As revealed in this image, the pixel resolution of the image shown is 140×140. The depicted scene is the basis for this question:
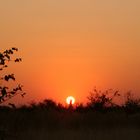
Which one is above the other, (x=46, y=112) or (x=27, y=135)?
(x=46, y=112)

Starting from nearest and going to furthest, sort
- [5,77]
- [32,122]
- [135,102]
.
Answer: [5,77]
[32,122]
[135,102]

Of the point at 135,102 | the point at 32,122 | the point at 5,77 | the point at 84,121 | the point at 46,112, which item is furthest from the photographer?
the point at 135,102

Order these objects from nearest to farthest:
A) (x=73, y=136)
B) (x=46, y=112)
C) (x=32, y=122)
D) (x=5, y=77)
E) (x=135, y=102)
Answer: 1. (x=5, y=77)
2. (x=73, y=136)
3. (x=32, y=122)
4. (x=46, y=112)
5. (x=135, y=102)

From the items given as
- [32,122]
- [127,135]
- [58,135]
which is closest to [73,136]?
[58,135]

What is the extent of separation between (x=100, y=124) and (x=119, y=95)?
21326 mm

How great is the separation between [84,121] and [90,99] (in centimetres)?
1896

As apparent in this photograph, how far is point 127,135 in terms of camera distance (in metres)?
23.9

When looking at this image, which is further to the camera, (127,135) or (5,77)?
(127,135)

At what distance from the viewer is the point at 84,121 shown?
32219 mm

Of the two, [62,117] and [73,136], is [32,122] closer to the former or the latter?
[62,117]

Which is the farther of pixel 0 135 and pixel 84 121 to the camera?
pixel 84 121

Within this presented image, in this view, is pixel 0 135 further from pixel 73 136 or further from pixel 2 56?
pixel 73 136

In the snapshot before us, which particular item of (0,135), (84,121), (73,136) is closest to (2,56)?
(0,135)

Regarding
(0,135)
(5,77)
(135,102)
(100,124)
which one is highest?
(135,102)
